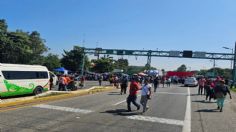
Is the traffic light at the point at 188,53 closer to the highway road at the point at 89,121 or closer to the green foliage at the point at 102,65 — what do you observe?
the green foliage at the point at 102,65

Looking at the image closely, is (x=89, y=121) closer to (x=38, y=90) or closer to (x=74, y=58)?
(x=38, y=90)

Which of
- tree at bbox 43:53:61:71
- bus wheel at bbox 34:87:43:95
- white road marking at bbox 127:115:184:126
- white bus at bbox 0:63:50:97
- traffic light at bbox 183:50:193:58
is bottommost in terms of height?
white road marking at bbox 127:115:184:126

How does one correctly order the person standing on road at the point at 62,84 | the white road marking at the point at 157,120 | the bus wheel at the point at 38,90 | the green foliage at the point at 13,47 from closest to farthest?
the white road marking at the point at 157,120, the bus wheel at the point at 38,90, the person standing on road at the point at 62,84, the green foliage at the point at 13,47

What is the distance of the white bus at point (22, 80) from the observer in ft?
75.4

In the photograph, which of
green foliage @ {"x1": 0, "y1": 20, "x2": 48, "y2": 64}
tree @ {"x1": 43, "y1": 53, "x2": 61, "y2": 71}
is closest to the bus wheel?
green foliage @ {"x1": 0, "y1": 20, "x2": 48, "y2": 64}

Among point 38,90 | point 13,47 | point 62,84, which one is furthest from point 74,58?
point 38,90

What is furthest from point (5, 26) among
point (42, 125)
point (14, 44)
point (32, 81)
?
point (42, 125)

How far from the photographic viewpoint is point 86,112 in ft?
54.6

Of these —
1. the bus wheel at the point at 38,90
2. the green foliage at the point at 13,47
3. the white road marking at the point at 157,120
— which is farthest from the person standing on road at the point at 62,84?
the green foliage at the point at 13,47

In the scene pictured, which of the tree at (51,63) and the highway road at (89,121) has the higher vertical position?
the tree at (51,63)

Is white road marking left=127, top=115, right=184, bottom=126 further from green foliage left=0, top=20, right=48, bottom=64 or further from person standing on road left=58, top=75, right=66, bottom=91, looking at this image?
green foliage left=0, top=20, right=48, bottom=64

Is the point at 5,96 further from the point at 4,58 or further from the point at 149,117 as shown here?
the point at 4,58

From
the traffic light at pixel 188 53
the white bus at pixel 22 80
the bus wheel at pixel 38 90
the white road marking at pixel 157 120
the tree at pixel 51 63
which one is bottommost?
the white road marking at pixel 157 120

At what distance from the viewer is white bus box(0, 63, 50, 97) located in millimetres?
22969
